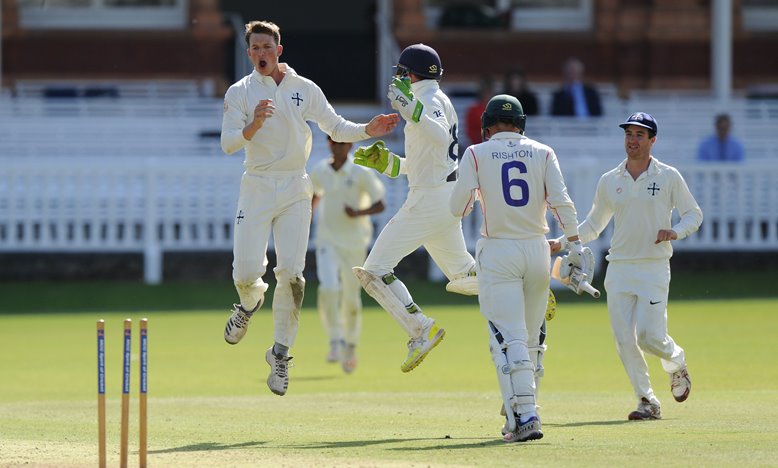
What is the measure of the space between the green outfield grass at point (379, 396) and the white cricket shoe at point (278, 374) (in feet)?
0.90

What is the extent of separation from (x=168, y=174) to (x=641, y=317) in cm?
1129

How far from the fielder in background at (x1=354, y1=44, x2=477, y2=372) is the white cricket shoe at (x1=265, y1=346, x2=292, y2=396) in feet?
2.57

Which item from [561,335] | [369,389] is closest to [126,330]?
[369,389]

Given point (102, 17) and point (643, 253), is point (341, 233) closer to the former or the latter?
point (643, 253)

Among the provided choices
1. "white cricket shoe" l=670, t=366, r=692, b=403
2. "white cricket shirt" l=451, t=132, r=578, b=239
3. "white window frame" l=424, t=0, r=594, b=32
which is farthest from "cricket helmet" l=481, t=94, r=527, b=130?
"white window frame" l=424, t=0, r=594, b=32

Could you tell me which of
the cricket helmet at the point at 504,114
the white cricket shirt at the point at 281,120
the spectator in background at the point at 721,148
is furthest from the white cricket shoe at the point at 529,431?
the spectator in background at the point at 721,148

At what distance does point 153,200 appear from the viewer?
21.5m

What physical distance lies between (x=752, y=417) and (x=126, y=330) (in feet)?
15.4

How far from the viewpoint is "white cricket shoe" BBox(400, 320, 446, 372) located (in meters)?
11.1

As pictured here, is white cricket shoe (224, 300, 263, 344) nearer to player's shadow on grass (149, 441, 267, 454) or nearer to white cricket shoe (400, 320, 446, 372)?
white cricket shoe (400, 320, 446, 372)

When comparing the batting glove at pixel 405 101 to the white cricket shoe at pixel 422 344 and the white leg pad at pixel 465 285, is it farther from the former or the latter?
the white cricket shoe at pixel 422 344

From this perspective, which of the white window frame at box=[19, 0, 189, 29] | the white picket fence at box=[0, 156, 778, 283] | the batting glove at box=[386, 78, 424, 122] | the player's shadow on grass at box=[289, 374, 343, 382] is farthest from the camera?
the white window frame at box=[19, 0, 189, 29]

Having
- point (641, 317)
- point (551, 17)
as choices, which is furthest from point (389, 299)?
point (551, 17)

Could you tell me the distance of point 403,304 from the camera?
445 inches
